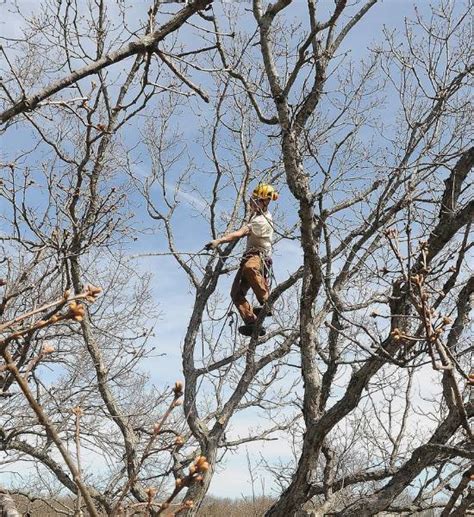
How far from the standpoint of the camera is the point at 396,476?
4031mm

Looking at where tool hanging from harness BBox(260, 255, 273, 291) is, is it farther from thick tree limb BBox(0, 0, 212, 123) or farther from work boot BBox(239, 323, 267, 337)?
thick tree limb BBox(0, 0, 212, 123)

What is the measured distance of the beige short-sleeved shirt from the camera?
19.8 feet

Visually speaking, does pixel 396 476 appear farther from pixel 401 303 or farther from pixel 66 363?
pixel 66 363

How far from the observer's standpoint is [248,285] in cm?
618

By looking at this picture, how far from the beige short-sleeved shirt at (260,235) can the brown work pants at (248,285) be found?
10 cm

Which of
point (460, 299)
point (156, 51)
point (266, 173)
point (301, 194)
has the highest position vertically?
point (266, 173)

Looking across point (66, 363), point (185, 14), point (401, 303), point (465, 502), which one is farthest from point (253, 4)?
point (66, 363)

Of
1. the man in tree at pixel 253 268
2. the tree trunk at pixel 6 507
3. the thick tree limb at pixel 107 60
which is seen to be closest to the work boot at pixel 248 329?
the man in tree at pixel 253 268

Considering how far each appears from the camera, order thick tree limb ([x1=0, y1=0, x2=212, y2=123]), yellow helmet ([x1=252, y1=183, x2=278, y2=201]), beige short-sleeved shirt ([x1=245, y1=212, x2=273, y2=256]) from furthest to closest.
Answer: yellow helmet ([x1=252, y1=183, x2=278, y2=201]) < beige short-sleeved shirt ([x1=245, y1=212, x2=273, y2=256]) < thick tree limb ([x1=0, y1=0, x2=212, y2=123])

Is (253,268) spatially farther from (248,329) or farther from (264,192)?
(264,192)

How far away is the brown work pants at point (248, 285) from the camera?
19.6 ft

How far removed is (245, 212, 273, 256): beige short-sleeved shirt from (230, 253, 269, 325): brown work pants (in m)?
0.10

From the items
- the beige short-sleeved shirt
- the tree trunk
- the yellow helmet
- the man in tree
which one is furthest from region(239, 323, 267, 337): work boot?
the tree trunk

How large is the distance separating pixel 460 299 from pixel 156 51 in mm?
2390
